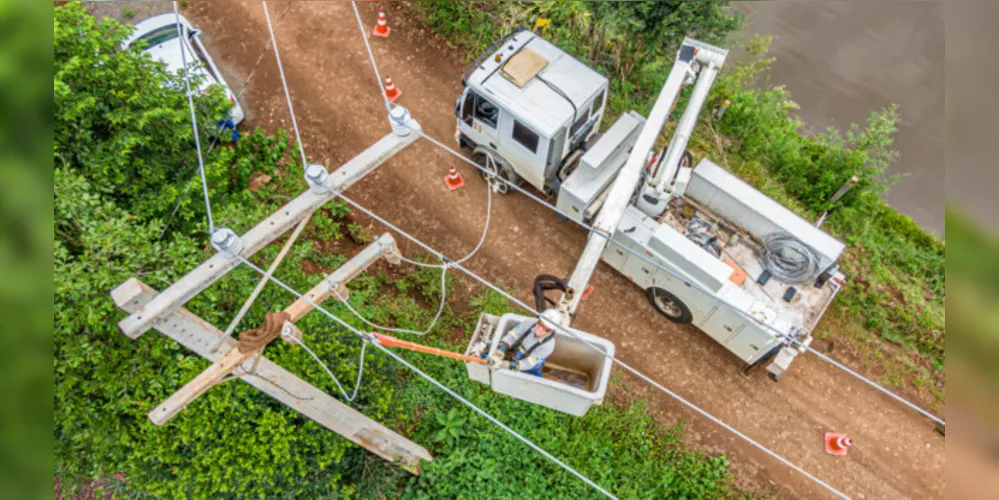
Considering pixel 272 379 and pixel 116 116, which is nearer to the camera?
Result: pixel 272 379

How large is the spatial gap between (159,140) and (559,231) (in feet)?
24.4

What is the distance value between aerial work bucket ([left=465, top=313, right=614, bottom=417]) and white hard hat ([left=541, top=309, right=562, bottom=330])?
0.57 feet

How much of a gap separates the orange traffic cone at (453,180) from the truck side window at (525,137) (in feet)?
6.90

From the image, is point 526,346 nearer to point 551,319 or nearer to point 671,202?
point 551,319

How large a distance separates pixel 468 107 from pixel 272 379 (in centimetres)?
644

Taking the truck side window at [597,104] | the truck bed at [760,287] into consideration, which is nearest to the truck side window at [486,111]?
the truck side window at [597,104]

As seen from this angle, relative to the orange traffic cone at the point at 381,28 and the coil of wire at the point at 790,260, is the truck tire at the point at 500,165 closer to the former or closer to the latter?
the orange traffic cone at the point at 381,28

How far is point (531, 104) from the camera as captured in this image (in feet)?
29.8

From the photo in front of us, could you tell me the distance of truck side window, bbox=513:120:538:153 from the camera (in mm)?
9156

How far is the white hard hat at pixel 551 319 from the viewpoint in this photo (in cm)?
517

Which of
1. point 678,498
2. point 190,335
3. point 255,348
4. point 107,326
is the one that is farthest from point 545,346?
point 107,326
